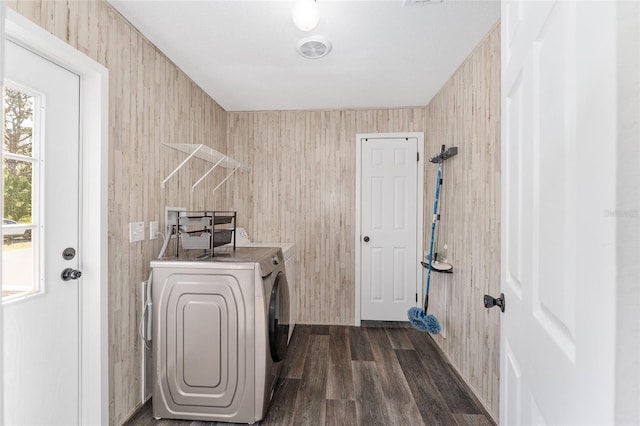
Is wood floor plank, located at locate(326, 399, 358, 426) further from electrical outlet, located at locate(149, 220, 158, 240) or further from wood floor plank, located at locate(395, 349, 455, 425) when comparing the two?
electrical outlet, located at locate(149, 220, 158, 240)

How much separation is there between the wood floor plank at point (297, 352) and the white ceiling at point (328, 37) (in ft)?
7.92

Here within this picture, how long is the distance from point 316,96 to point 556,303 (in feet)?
8.90

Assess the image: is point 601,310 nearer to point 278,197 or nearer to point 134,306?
point 134,306

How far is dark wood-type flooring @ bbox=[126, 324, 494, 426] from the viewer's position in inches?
70.6

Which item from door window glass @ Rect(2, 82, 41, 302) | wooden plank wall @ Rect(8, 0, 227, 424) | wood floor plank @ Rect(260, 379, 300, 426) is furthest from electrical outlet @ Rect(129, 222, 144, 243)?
wood floor plank @ Rect(260, 379, 300, 426)

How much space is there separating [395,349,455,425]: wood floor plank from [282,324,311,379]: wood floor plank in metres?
0.84

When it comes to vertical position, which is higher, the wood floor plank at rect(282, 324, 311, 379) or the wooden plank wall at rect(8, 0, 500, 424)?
the wooden plank wall at rect(8, 0, 500, 424)

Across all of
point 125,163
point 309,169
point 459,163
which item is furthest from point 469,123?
point 125,163

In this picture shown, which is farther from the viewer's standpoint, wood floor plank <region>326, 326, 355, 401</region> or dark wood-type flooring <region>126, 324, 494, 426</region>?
wood floor plank <region>326, 326, 355, 401</region>

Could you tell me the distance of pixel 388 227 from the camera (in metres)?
3.21

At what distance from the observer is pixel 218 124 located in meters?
3.13

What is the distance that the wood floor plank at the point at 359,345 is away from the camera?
252 centimetres

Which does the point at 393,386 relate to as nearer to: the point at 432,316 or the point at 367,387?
the point at 367,387

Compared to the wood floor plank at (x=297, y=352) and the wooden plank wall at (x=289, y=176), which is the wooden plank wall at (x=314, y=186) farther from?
the wood floor plank at (x=297, y=352)
